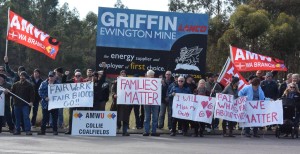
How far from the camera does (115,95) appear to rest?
53.1 feet

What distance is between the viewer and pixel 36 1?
226ft

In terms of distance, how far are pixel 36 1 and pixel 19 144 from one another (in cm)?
5778

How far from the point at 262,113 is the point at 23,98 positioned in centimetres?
716

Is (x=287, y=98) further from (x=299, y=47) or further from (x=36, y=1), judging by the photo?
(x=36, y=1)

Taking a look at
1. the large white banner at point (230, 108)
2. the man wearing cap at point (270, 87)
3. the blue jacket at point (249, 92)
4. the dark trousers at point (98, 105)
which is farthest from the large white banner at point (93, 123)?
the man wearing cap at point (270, 87)

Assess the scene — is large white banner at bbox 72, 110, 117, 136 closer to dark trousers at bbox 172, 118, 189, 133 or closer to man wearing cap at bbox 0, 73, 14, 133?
dark trousers at bbox 172, 118, 189, 133

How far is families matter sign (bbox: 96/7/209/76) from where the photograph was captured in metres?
18.3

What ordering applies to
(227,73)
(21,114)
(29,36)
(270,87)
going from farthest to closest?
1. (29,36)
2. (270,87)
3. (227,73)
4. (21,114)

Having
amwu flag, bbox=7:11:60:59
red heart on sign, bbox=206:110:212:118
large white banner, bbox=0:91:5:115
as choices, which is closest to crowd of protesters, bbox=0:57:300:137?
large white banner, bbox=0:91:5:115

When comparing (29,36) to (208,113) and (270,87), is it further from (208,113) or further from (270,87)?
(270,87)

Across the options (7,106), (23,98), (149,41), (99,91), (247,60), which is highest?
(149,41)

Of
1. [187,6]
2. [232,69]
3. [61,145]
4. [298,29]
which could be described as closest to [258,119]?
[232,69]

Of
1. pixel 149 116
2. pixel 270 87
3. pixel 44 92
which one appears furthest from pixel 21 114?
pixel 270 87

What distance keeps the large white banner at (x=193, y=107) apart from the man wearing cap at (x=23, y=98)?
4269 mm
